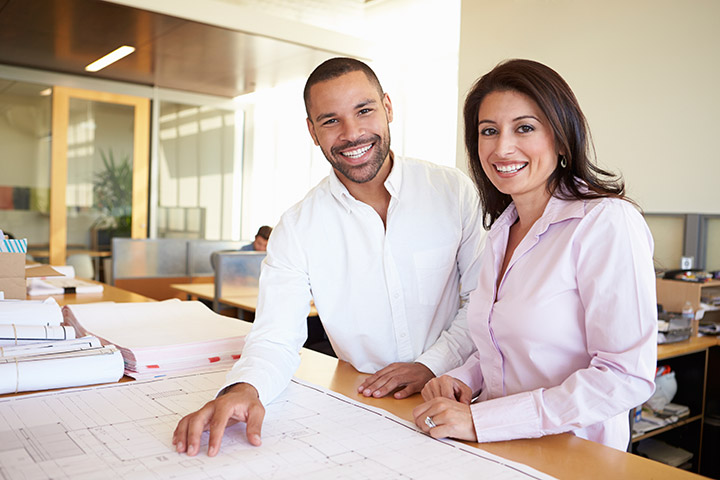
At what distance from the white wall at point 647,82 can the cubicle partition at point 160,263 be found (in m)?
3.69

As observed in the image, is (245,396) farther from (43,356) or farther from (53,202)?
(53,202)

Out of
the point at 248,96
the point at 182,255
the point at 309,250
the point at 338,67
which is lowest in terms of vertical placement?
the point at 182,255

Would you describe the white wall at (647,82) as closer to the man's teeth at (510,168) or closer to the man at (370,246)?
the man at (370,246)

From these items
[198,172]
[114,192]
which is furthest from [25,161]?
[198,172]

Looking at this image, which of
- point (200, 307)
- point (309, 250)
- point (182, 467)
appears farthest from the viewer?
point (200, 307)

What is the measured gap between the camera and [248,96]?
773 centimetres

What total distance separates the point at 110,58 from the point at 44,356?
572 centimetres

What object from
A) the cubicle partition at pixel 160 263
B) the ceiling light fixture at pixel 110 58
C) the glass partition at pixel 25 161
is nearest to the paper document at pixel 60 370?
the cubicle partition at pixel 160 263

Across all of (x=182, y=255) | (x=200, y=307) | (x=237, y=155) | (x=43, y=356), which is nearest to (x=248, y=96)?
(x=237, y=155)

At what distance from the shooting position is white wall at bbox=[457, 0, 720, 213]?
11.7 ft

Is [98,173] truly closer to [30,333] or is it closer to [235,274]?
[235,274]

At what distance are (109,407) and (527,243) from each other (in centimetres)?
85

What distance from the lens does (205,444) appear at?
3.01ft

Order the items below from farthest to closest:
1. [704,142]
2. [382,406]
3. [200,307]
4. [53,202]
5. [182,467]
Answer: [53,202] < [704,142] < [200,307] < [382,406] < [182,467]
